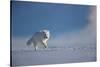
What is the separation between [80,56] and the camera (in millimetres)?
2434

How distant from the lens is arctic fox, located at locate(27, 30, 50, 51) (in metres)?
2.27

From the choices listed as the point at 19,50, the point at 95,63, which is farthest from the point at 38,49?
the point at 95,63

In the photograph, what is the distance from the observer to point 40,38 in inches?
90.2

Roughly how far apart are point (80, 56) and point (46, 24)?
64cm

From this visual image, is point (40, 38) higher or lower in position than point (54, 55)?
higher

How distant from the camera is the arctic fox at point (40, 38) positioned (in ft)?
7.43

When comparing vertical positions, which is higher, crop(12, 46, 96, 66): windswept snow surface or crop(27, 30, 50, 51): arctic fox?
crop(27, 30, 50, 51): arctic fox

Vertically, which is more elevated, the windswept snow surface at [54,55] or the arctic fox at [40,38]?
the arctic fox at [40,38]

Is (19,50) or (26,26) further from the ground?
(26,26)

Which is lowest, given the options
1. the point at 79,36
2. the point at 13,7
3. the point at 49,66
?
the point at 49,66
